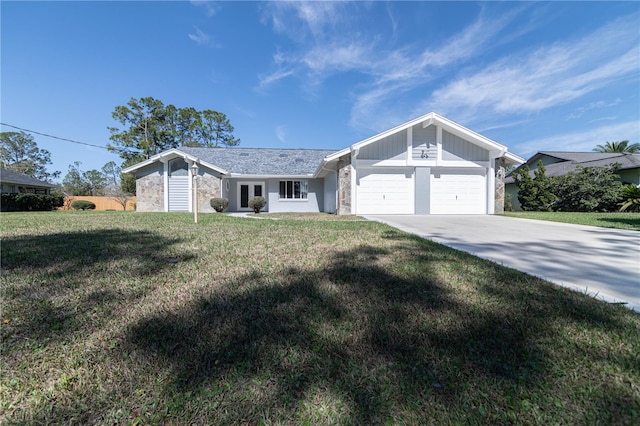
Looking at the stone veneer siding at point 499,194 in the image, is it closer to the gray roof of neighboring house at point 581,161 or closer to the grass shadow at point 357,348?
the gray roof of neighboring house at point 581,161

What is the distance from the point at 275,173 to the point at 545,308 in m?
16.6

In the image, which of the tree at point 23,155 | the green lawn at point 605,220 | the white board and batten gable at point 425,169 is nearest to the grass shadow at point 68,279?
the white board and batten gable at point 425,169

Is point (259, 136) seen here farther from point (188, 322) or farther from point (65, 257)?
point (188, 322)

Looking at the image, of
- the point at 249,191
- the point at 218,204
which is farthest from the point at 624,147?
the point at 218,204

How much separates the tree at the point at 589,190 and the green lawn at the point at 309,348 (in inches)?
735

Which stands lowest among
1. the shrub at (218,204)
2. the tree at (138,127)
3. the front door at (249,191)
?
the shrub at (218,204)

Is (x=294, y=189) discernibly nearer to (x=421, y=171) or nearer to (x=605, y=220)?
(x=421, y=171)

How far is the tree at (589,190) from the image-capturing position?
16.0 metres

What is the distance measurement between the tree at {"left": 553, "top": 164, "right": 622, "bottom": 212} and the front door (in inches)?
751

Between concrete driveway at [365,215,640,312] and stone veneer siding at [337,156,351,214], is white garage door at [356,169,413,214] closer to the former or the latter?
stone veneer siding at [337,156,351,214]

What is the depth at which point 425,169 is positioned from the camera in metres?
13.7

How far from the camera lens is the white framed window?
18.2 meters

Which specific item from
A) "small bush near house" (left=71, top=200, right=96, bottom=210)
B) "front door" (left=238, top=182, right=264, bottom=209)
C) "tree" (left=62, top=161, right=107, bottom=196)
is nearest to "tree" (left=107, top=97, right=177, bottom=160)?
"small bush near house" (left=71, top=200, right=96, bottom=210)

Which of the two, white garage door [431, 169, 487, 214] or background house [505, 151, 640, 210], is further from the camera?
background house [505, 151, 640, 210]
